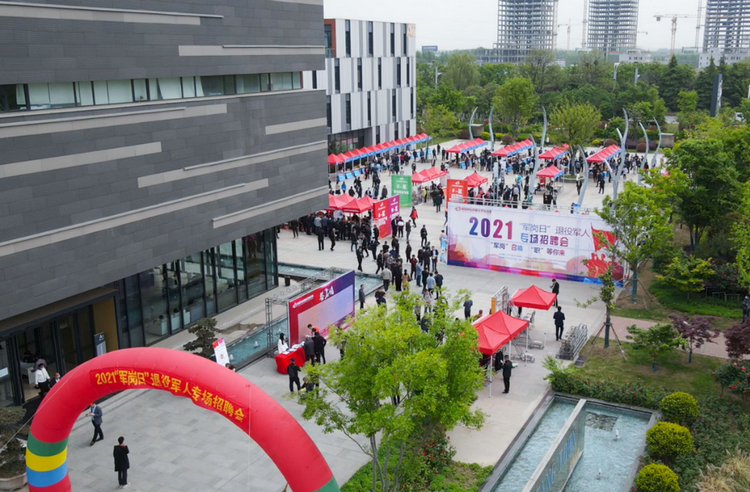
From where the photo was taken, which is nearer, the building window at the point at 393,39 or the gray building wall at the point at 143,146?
the gray building wall at the point at 143,146

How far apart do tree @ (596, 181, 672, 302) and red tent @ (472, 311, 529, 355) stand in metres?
6.01

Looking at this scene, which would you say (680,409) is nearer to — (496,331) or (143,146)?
(496,331)

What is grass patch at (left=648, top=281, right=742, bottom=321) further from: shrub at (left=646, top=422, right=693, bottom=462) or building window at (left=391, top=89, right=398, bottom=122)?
building window at (left=391, top=89, right=398, bottom=122)

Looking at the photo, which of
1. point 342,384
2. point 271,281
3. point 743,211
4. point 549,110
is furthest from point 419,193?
point 549,110

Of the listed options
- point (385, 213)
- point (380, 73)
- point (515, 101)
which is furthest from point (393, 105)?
point (385, 213)

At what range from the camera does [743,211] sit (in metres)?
27.2

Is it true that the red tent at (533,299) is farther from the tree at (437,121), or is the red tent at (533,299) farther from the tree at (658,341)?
the tree at (437,121)

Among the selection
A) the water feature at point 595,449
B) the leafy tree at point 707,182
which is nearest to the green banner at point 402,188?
the leafy tree at point 707,182

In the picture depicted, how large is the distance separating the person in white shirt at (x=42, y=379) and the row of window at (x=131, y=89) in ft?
21.7

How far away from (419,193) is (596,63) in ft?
241

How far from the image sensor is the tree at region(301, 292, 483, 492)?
13.4 m

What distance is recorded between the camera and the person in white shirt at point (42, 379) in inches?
769

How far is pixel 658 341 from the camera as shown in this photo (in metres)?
22.5

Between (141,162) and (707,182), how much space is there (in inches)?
869
